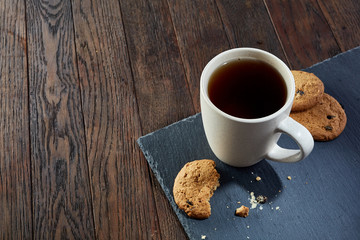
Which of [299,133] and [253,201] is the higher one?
[299,133]

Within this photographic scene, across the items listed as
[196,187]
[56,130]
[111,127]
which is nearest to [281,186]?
[196,187]

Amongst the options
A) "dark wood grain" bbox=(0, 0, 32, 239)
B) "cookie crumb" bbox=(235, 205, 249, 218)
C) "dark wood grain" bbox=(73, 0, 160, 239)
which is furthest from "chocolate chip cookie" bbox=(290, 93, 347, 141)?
"dark wood grain" bbox=(0, 0, 32, 239)

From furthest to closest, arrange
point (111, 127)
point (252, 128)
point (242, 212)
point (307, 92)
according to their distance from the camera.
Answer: point (111, 127) < point (307, 92) < point (242, 212) < point (252, 128)

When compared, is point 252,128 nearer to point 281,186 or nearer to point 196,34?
point 281,186

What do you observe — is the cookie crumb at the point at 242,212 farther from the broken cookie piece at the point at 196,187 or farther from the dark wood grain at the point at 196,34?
the dark wood grain at the point at 196,34

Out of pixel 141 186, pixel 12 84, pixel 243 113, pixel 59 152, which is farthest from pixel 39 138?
pixel 243 113

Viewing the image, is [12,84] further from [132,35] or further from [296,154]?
[296,154]
